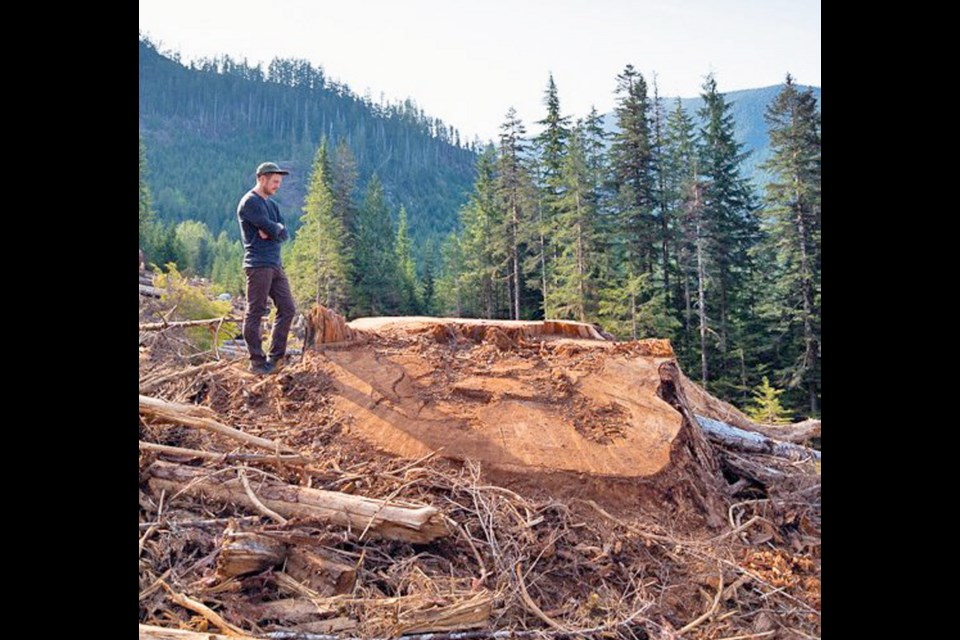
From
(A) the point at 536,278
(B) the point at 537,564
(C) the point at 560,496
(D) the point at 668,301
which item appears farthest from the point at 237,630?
(A) the point at 536,278

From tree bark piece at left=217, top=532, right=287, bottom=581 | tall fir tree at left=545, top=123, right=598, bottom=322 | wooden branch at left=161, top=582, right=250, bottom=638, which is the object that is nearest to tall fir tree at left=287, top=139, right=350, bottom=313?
tall fir tree at left=545, top=123, right=598, bottom=322

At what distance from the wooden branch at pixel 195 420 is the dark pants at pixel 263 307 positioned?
1.33m

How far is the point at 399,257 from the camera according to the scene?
Result: 145ft

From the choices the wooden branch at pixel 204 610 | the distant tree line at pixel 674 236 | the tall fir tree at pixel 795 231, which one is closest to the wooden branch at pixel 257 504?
the wooden branch at pixel 204 610

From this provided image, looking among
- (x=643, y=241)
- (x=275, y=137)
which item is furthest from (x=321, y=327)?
(x=275, y=137)

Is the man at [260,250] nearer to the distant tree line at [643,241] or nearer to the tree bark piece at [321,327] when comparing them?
the tree bark piece at [321,327]

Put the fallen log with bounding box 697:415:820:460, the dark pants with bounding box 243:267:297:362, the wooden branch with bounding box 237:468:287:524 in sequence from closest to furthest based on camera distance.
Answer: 1. the wooden branch with bounding box 237:468:287:524
2. the dark pants with bounding box 243:267:297:362
3. the fallen log with bounding box 697:415:820:460

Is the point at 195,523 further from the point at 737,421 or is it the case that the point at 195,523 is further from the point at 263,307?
the point at 737,421

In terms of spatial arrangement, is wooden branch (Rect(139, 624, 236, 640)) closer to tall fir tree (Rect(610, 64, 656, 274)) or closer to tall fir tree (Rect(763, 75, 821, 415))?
tall fir tree (Rect(763, 75, 821, 415))

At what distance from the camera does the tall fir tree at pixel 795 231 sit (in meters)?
25.6

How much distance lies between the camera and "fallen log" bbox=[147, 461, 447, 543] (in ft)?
12.3

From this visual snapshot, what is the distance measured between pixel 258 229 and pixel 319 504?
114 inches

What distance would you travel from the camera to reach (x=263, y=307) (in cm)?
586
